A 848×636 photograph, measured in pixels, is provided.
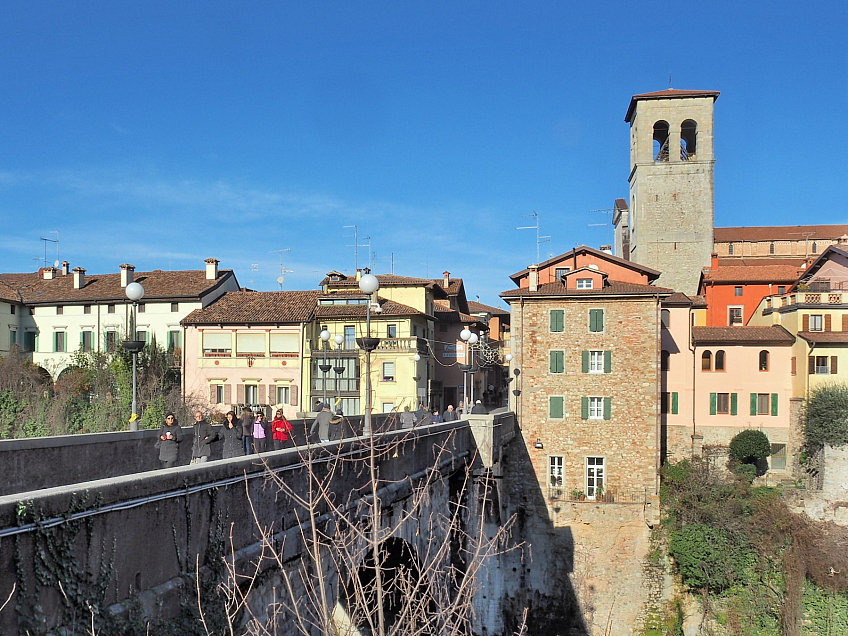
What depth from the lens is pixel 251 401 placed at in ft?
148

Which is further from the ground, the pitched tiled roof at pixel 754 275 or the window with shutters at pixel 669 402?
the pitched tiled roof at pixel 754 275

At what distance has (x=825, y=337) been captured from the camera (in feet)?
126

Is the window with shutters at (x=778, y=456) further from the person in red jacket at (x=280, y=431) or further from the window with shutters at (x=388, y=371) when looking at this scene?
Answer: the person in red jacket at (x=280, y=431)

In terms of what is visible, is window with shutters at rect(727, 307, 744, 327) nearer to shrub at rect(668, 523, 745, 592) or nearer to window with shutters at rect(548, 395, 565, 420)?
window with shutters at rect(548, 395, 565, 420)

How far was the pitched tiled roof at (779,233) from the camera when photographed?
6588 centimetres

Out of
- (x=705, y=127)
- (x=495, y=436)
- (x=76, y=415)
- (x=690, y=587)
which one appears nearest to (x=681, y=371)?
(x=690, y=587)

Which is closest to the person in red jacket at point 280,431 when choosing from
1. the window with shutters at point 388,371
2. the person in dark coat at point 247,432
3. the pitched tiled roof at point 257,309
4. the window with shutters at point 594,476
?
the person in dark coat at point 247,432

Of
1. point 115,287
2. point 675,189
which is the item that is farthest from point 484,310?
point 115,287

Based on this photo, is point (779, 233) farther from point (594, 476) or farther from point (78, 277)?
point (78, 277)

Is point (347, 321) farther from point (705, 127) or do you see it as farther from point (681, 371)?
point (705, 127)

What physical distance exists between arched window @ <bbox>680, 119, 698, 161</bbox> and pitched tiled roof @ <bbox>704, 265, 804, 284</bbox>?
395 inches

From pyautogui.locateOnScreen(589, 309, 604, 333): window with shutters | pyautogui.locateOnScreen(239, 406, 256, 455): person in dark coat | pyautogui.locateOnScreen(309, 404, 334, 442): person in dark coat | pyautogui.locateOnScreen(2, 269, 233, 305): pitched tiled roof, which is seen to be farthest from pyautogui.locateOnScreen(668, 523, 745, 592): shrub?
pyautogui.locateOnScreen(2, 269, 233, 305): pitched tiled roof

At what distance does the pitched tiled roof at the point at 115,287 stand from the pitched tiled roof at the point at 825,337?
36.2 m

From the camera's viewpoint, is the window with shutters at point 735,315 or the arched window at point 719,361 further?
the window with shutters at point 735,315
